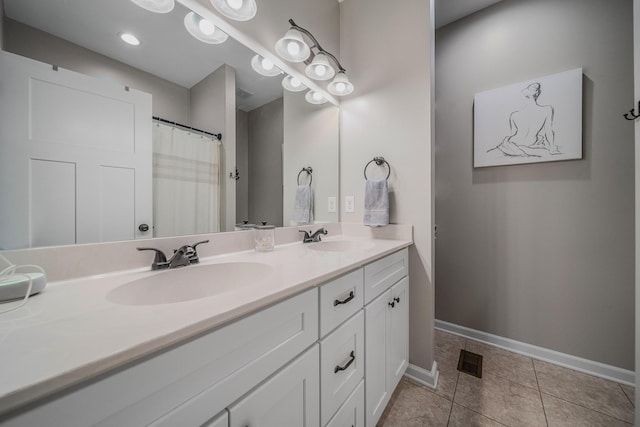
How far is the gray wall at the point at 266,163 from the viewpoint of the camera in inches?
47.8

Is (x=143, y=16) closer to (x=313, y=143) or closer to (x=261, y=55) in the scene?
(x=261, y=55)

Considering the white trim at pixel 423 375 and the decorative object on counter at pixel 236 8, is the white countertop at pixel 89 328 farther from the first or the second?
the white trim at pixel 423 375

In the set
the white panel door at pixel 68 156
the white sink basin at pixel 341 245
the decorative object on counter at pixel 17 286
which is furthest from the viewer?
the white sink basin at pixel 341 245

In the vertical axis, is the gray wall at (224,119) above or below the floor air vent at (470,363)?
above

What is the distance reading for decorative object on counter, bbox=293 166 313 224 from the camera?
1.51m

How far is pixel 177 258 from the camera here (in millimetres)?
808

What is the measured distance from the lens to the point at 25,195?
24.6 inches

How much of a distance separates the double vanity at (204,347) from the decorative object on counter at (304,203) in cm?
51

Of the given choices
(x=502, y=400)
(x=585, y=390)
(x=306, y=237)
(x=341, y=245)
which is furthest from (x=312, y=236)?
(x=585, y=390)

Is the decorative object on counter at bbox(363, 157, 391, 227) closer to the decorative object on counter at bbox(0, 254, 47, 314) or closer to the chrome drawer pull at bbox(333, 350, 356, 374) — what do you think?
the chrome drawer pull at bbox(333, 350, 356, 374)

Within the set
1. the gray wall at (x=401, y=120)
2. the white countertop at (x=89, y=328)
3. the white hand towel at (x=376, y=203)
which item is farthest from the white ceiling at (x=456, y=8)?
the white countertop at (x=89, y=328)

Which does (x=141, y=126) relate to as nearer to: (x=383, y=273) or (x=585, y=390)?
(x=383, y=273)

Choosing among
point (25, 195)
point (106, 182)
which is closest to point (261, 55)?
point (106, 182)

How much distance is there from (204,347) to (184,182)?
29.2 inches
